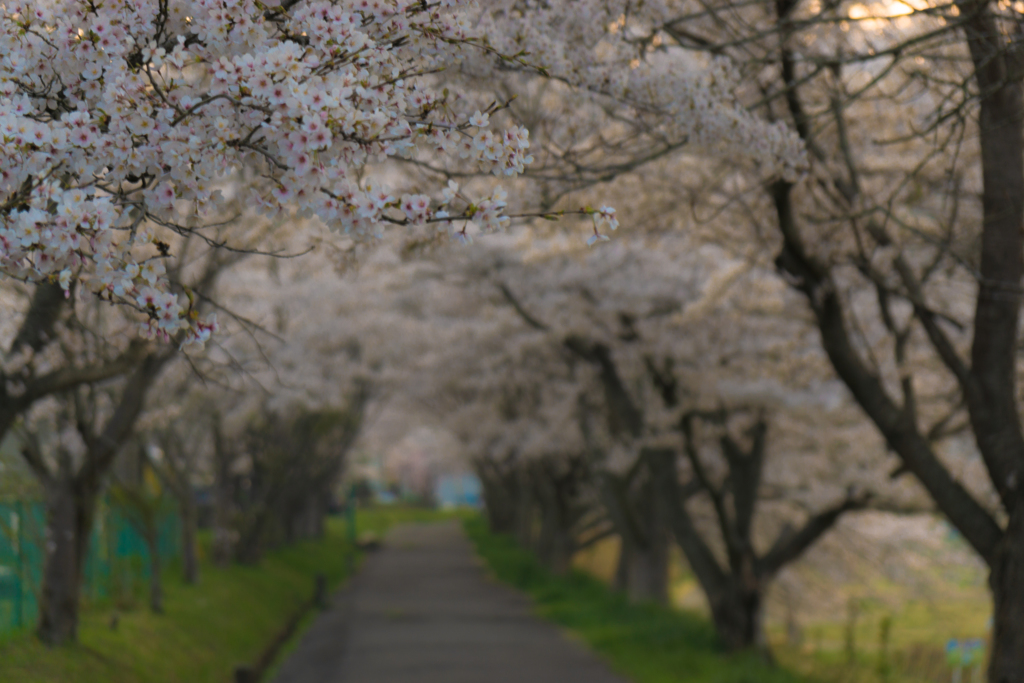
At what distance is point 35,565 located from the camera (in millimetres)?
11156

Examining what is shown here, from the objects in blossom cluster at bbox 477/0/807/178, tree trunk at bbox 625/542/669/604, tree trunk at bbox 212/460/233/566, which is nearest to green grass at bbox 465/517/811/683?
tree trunk at bbox 625/542/669/604

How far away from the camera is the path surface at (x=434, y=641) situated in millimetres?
13359

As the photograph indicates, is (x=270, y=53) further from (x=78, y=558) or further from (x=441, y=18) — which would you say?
(x=78, y=558)

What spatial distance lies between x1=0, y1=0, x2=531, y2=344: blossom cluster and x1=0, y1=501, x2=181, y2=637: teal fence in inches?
278

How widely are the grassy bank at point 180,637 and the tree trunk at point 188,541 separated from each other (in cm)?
28

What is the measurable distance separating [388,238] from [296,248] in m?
7.38

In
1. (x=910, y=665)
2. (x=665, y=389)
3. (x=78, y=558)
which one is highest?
(x=665, y=389)

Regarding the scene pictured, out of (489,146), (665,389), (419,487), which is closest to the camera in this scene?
(489,146)

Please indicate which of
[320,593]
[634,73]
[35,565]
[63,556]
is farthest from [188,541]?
[634,73]

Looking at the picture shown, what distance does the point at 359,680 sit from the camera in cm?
1287

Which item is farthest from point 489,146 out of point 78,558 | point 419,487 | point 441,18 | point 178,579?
point 419,487

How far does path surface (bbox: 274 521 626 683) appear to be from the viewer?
1336cm

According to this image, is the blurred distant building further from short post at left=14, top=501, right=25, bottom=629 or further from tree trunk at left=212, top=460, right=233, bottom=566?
short post at left=14, top=501, right=25, bottom=629

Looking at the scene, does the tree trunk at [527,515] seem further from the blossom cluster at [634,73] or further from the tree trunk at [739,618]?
the blossom cluster at [634,73]
